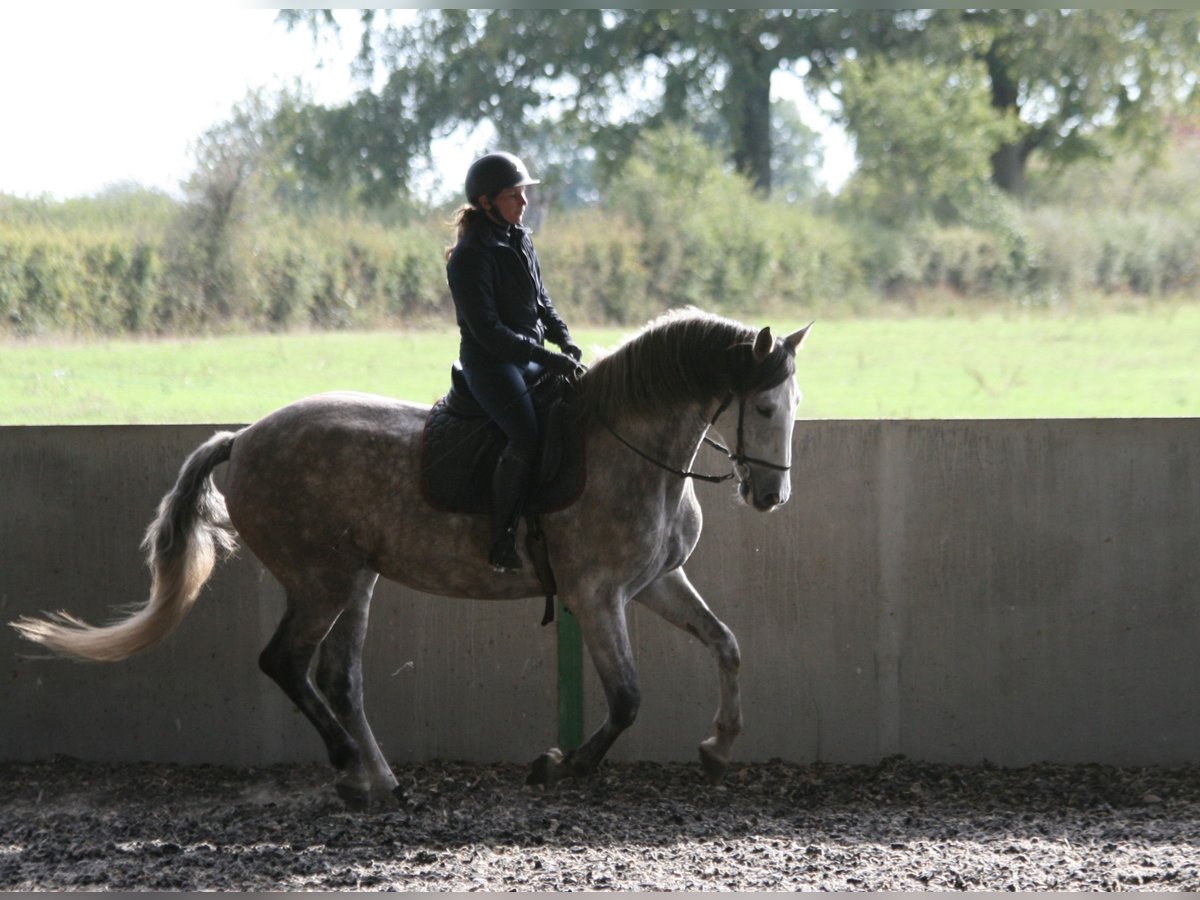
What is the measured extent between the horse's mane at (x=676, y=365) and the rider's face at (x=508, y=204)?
2.20 ft

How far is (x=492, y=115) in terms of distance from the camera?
1516 cm

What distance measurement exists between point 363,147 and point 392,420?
10.4m

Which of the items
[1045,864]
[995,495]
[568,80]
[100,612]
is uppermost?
[568,80]

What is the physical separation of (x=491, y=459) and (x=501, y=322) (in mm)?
540

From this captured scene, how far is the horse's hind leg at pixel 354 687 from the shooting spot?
517 centimetres

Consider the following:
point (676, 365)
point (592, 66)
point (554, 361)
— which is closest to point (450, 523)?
point (554, 361)

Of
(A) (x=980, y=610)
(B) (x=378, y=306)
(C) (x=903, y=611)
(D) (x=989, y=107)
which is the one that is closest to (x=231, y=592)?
(C) (x=903, y=611)

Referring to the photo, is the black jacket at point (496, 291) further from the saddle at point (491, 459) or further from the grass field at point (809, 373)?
the grass field at point (809, 373)

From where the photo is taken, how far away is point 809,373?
33.2ft

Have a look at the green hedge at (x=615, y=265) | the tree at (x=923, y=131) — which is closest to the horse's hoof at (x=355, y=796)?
the green hedge at (x=615, y=265)

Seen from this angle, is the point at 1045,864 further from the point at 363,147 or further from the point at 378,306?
the point at 363,147

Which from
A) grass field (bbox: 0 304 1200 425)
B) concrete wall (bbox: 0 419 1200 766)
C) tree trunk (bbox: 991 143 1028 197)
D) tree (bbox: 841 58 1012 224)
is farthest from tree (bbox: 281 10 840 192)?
concrete wall (bbox: 0 419 1200 766)

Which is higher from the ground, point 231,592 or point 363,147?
point 363,147

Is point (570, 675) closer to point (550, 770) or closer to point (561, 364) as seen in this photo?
point (550, 770)
